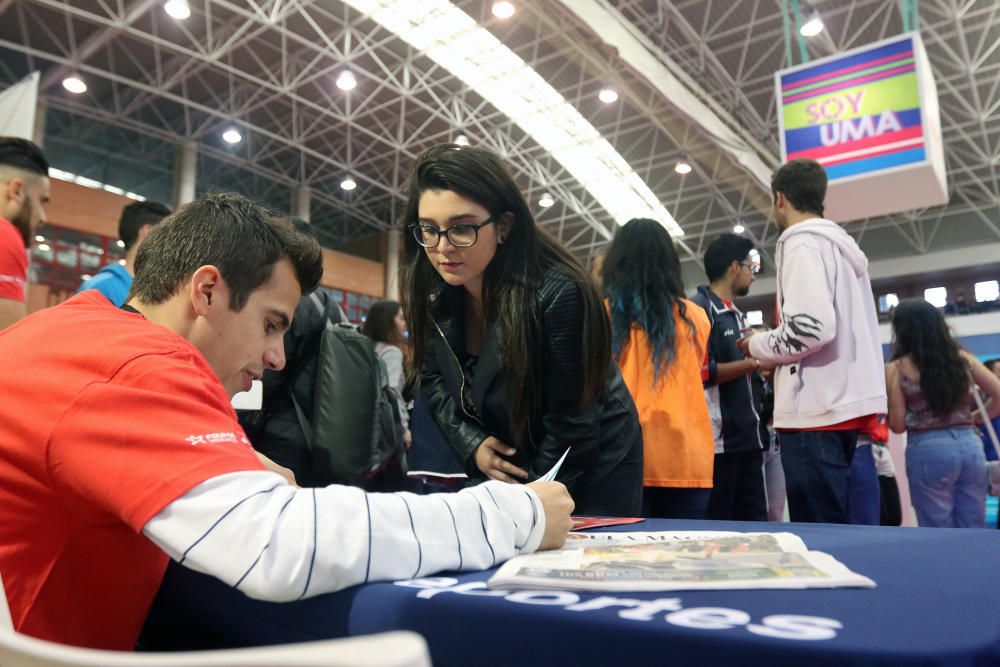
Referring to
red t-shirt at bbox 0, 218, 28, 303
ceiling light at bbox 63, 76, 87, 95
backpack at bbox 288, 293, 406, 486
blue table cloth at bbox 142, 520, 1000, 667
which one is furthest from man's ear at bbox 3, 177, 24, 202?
ceiling light at bbox 63, 76, 87, 95

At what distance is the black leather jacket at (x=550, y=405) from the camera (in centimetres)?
157

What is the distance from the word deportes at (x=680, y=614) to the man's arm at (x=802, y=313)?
1.82 m

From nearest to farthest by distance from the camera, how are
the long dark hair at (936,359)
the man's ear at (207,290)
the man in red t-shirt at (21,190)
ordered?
1. the man's ear at (207,290)
2. the man in red t-shirt at (21,190)
3. the long dark hair at (936,359)

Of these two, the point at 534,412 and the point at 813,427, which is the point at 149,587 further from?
the point at 813,427

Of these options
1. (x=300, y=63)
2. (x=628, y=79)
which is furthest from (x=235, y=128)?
(x=628, y=79)

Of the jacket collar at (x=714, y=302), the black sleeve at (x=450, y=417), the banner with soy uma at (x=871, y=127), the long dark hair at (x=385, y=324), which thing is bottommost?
the black sleeve at (x=450, y=417)

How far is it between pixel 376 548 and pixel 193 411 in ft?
0.73

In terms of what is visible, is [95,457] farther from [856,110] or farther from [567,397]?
[856,110]

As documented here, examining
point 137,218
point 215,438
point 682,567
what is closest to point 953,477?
point 682,567

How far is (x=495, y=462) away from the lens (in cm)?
160

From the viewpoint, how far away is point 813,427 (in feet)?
7.06

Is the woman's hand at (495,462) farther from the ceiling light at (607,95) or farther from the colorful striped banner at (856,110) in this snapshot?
the ceiling light at (607,95)

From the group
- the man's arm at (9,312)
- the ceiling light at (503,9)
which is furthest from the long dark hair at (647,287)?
the ceiling light at (503,9)

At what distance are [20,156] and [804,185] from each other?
2.82 meters
